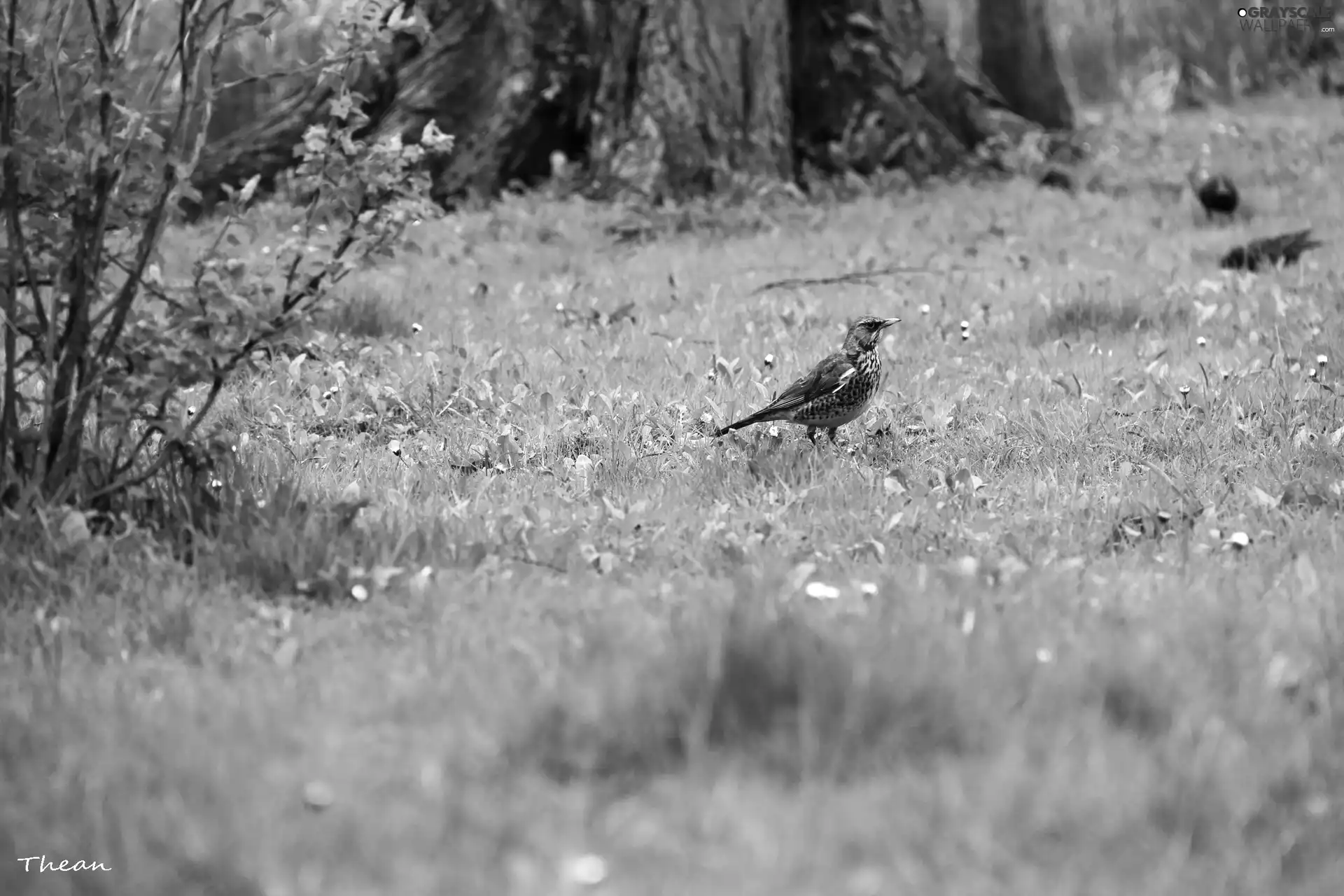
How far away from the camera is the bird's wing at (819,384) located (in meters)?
5.75

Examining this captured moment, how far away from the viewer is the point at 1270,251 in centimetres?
929

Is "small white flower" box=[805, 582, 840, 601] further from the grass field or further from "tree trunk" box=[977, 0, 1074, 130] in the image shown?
"tree trunk" box=[977, 0, 1074, 130]

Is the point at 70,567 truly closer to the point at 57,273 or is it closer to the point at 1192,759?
the point at 57,273

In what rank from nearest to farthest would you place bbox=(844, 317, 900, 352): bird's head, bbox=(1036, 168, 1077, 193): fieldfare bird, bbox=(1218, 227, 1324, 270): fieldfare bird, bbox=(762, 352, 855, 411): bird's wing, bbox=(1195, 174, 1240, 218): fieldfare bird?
bbox=(762, 352, 855, 411): bird's wing < bbox=(844, 317, 900, 352): bird's head < bbox=(1218, 227, 1324, 270): fieldfare bird < bbox=(1195, 174, 1240, 218): fieldfare bird < bbox=(1036, 168, 1077, 193): fieldfare bird

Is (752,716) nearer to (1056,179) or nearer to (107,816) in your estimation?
(107,816)

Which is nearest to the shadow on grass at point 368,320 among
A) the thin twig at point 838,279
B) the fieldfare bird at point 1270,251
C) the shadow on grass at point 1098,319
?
the thin twig at point 838,279

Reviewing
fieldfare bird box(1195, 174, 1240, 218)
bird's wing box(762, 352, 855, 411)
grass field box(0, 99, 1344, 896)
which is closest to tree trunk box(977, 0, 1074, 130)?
fieldfare bird box(1195, 174, 1240, 218)

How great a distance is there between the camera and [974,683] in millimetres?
3146

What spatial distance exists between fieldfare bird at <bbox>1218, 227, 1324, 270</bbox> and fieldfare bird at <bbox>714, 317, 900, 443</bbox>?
4477 mm

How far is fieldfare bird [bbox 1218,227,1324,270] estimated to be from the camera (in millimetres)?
9234

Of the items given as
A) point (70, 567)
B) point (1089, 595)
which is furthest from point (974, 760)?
point (70, 567)

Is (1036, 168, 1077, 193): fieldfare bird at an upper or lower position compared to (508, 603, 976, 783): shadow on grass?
upper

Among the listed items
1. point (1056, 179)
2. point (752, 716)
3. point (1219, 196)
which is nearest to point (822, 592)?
point (752, 716)

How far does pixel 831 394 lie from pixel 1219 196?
652 centimetres
